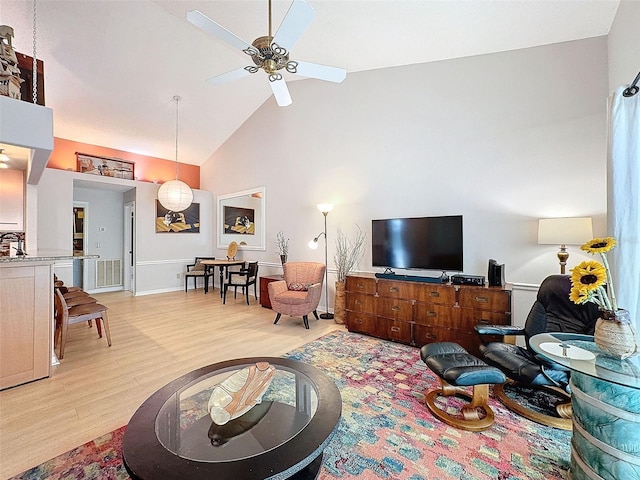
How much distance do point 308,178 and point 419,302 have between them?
2.87 m

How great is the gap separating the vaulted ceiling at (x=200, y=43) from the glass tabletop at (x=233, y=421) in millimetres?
3385

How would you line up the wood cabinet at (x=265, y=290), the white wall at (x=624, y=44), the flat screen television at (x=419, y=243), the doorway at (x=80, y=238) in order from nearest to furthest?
the white wall at (x=624, y=44), the flat screen television at (x=419, y=243), the wood cabinet at (x=265, y=290), the doorway at (x=80, y=238)

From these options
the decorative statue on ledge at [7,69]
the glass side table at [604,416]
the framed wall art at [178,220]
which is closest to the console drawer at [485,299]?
the glass side table at [604,416]

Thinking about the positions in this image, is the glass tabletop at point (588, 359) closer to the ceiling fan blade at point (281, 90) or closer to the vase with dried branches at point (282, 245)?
the ceiling fan blade at point (281, 90)

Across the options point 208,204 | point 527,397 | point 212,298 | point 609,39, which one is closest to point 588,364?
point 527,397

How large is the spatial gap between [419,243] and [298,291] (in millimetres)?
1955

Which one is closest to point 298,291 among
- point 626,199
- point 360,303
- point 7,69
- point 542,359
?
point 360,303

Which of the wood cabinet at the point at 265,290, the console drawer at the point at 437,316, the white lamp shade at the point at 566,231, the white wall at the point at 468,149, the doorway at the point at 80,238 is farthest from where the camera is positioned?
the doorway at the point at 80,238

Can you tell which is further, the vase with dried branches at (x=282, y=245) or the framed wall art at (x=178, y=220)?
the framed wall art at (x=178, y=220)

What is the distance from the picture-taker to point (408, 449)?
5.74ft

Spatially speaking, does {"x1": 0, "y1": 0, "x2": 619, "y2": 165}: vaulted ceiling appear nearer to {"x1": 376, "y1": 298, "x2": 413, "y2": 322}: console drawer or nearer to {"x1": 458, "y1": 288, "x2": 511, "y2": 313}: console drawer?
{"x1": 458, "y1": 288, "x2": 511, "y2": 313}: console drawer

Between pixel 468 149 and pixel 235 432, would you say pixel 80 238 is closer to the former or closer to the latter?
pixel 235 432

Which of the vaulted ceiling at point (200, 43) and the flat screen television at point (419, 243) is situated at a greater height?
the vaulted ceiling at point (200, 43)

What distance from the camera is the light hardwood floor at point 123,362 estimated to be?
1.91 meters
